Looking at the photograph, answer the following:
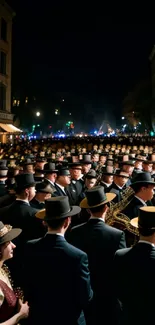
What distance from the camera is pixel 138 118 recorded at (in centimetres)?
8244

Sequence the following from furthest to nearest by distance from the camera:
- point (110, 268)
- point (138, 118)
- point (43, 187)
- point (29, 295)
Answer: point (138, 118), point (43, 187), point (110, 268), point (29, 295)

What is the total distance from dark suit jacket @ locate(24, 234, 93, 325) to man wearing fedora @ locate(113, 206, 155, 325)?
360 mm

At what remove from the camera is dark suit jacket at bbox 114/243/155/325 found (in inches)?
137

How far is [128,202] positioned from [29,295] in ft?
9.67

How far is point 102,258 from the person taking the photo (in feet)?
14.3

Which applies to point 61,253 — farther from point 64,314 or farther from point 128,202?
point 128,202

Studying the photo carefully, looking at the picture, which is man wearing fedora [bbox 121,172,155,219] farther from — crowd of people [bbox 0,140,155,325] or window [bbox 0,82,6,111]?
window [bbox 0,82,6,111]

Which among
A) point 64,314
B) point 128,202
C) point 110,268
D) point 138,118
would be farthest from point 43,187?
point 138,118

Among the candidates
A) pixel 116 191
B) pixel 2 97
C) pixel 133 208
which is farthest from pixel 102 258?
pixel 2 97

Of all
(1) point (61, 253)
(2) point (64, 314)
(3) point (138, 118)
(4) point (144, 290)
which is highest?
(3) point (138, 118)

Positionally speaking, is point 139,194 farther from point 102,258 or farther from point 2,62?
point 2,62

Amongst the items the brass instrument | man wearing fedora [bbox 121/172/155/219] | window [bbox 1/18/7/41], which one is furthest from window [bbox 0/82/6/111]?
the brass instrument

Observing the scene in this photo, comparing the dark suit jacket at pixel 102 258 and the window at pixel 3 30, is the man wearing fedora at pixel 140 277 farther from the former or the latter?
the window at pixel 3 30

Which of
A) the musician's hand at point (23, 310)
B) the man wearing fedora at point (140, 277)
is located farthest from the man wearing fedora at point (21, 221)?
the man wearing fedora at point (140, 277)
